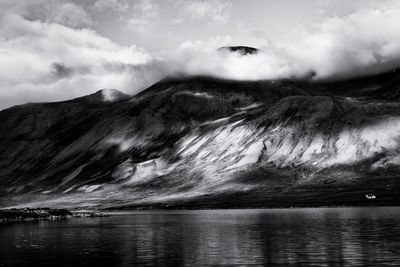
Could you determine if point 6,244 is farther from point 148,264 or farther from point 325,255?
point 325,255

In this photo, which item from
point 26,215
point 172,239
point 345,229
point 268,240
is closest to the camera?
point 268,240

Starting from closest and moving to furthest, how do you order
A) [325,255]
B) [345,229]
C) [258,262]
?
[258,262]
[325,255]
[345,229]

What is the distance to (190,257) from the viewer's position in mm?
58219

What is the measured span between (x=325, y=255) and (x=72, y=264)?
24.0 m

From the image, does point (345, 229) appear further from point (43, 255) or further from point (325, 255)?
point (43, 255)

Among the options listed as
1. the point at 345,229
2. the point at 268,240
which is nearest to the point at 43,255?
the point at 268,240

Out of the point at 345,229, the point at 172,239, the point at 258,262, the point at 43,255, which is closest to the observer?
the point at 258,262

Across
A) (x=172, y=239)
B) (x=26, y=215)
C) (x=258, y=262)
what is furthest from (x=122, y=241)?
(x=26, y=215)

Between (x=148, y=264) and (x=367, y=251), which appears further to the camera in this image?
(x=367, y=251)

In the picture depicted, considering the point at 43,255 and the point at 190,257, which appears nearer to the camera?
the point at 190,257

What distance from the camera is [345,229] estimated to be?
90375mm

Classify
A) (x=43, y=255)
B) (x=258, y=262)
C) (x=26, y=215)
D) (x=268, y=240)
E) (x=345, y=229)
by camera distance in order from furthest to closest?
(x=26, y=215)
(x=345, y=229)
(x=268, y=240)
(x=43, y=255)
(x=258, y=262)

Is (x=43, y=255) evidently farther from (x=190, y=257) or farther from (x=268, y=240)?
(x=268, y=240)

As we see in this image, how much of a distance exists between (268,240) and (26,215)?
113 m
